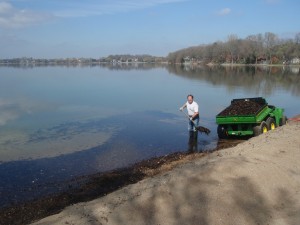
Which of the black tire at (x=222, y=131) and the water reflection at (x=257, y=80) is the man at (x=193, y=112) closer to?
the black tire at (x=222, y=131)

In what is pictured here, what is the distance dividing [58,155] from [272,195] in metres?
8.64

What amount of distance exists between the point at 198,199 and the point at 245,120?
8.80 meters

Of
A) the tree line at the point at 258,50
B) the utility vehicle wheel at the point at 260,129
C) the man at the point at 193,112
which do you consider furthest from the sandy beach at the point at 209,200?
the tree line at the point at 258,50

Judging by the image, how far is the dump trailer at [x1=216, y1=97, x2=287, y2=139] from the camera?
15961 mm

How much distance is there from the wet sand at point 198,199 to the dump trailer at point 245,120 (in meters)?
5.16

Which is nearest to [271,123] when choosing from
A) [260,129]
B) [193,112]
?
[260,129]

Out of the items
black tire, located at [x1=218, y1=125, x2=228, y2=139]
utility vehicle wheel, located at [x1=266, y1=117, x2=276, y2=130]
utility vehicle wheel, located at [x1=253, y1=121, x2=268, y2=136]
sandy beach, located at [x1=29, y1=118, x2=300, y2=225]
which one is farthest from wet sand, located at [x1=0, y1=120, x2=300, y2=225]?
utility vehicle wheel, located at [x1=266, y1=117, x2=276, y2=130]

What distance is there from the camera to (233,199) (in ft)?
25.8

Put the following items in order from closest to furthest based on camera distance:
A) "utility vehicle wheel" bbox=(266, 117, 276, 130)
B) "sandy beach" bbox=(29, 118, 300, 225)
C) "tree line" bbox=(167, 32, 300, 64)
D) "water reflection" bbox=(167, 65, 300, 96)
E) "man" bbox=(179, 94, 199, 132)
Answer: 1. "sandy beach" bbox=(29, 118, 300, 225)
2. "man" bbox=(179, 94, 199, 132)
3. "utility vehicle wheel" bbox=(266, 117, 276, 130)
4. "water reflection" bbox=(167, 65, 300, 96)
5. "tree line" bbox=(167, 32, 300, 64)

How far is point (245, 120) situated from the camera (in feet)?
52.4

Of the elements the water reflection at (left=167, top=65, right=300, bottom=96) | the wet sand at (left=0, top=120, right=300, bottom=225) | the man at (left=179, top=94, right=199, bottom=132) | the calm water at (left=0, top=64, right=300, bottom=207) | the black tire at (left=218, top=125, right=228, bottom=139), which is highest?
the man at (left=179, top=94, right=199, bottom=132)

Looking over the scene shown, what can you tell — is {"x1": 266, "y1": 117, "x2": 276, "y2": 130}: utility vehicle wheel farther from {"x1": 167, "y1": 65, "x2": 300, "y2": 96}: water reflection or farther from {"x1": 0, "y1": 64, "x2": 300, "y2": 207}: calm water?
{"x1": 167, "y1": 65, "x2": 300, "y2": 96}: water reflection

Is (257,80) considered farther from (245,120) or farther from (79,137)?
(79,137)

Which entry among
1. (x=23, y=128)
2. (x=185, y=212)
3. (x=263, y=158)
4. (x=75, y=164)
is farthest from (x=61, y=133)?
(x=185, y=212)
